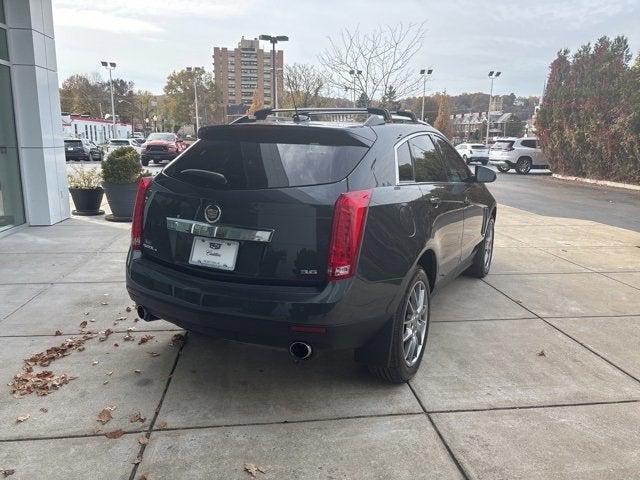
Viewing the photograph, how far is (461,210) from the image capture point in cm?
459

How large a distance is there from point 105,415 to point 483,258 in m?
4.23

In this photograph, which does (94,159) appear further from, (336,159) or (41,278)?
(336,159)

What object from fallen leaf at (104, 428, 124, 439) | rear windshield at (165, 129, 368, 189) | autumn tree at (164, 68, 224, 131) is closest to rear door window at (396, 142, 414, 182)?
rear windshield at (165, 129, 368, 189)

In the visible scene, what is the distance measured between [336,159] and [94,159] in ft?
122

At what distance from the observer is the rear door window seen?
3.47 metres

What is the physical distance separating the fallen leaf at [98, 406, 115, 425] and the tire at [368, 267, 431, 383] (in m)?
1.54

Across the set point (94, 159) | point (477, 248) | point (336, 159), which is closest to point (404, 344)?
point (336, 159)

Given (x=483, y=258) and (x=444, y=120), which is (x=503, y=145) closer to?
(x=483, y=258)

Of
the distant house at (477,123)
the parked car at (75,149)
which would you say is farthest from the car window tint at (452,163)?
the distant house at (477,123)

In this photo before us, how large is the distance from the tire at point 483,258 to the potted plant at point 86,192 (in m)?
7.23

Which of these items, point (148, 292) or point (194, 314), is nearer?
point (194, 314)

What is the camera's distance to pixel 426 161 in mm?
4066

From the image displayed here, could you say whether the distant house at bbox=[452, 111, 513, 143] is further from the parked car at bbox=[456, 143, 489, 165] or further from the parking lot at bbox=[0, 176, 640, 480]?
the parking lot at bbox=[0, 176, 640, 480]

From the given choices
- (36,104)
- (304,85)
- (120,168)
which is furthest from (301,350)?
(304,85)
